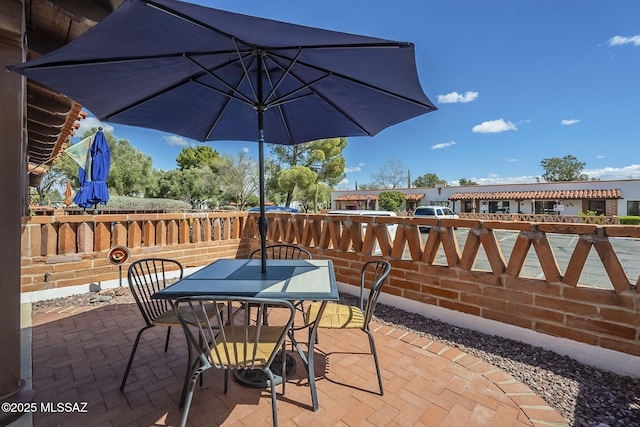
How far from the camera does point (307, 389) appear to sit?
1.92m

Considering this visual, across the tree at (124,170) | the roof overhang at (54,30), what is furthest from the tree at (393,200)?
the roof overhang at (54,30)

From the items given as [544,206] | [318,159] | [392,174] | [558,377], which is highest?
[392,174]

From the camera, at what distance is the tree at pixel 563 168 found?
47031 millimetres

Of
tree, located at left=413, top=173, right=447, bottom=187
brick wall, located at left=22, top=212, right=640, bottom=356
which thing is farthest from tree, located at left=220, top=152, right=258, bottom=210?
tree, located at left=413, top=173, right=447, bottom=187

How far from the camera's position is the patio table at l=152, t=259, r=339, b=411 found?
5.24ft

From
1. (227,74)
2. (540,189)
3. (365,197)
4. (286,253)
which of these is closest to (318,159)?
(365,197)

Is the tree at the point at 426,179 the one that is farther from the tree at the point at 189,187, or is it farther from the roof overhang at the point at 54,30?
the roof overhang at the point at 54,30

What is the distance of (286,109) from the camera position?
9.72 ft

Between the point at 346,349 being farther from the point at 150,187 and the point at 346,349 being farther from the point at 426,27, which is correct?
the point at 150,187

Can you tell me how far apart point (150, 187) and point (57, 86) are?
1135 inches

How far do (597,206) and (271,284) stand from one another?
1148 inches

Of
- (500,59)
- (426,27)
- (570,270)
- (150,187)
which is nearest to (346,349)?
(570,270)

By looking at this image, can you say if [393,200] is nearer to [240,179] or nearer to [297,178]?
[297,178]

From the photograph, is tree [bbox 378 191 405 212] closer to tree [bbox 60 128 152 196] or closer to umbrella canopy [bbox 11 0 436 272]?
tree [bbox 60 128 152 196]
